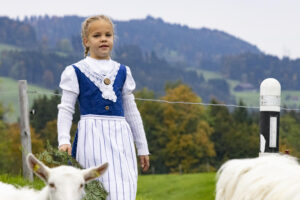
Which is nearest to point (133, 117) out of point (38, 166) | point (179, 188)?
point (38, 166)

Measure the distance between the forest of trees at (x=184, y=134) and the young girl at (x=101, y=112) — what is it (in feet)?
229

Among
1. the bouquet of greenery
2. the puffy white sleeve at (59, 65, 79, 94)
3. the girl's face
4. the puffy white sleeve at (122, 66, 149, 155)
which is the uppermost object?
the girl's face

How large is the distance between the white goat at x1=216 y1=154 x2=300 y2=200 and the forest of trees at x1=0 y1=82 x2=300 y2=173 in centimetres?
7106

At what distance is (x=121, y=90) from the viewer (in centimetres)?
488

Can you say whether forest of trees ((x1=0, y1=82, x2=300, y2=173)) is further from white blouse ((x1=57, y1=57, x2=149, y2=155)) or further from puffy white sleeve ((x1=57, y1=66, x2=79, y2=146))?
puffy white sleeve ((x1=57, y1=66, x2=79, y2=146))

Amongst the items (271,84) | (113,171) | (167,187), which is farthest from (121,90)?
(167,187)

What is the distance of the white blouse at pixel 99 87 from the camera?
15.2ft

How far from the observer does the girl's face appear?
4750 millimetres

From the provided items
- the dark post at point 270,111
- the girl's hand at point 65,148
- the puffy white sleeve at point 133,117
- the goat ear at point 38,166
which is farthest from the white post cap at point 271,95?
the goat ear at point 38,166

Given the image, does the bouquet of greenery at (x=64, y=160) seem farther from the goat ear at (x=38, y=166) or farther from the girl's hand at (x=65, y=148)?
the goat ear at (x=38, y=166)

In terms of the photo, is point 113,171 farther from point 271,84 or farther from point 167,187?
point 167,187

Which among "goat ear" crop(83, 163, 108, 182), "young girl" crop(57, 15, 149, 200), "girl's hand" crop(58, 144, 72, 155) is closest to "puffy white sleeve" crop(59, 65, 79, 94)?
"young girl" crop(57, 15, 149, 200)

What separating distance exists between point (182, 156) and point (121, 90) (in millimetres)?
73191

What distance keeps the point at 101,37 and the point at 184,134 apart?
7471 cm
